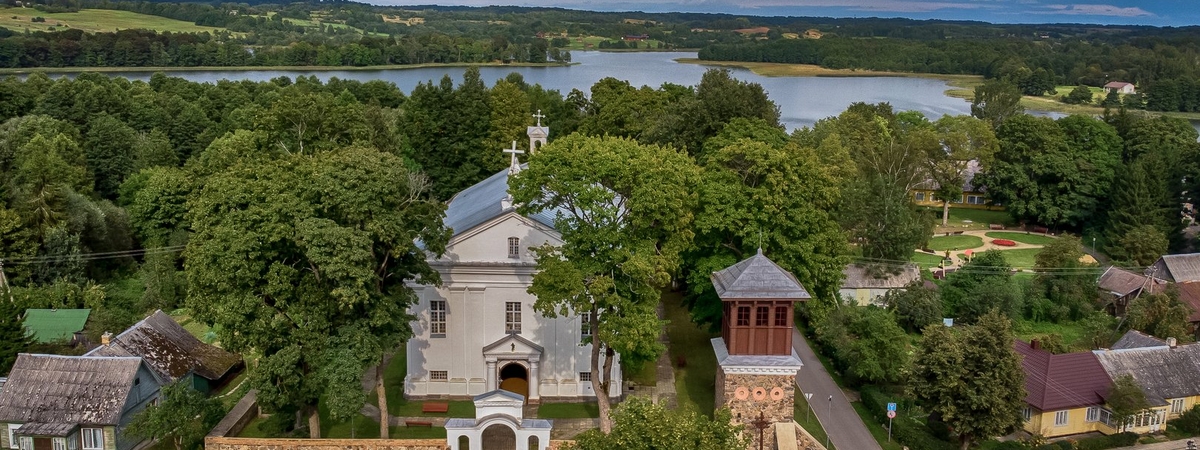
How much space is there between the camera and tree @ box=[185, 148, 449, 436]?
22.8 meters

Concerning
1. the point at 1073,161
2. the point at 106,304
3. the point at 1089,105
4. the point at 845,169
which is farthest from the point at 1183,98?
the point at 106,304

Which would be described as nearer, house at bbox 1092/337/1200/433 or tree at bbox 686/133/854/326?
house at bbox 1092/337/1200/433

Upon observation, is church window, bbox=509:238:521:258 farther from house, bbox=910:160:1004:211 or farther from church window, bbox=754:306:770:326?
house, bbox=910:160:1004:211

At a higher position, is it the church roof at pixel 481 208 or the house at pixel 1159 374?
the church roof at pixel 481 208

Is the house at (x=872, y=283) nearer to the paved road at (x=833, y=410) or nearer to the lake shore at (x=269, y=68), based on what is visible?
the paved road at (x=833, y=410)

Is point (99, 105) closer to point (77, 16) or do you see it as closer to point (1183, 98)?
point (77, 16)

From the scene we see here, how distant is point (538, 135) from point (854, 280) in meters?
14.4

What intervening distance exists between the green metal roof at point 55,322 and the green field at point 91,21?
8474cm

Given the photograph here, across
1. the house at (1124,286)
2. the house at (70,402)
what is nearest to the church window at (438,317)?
the house at (70,402)

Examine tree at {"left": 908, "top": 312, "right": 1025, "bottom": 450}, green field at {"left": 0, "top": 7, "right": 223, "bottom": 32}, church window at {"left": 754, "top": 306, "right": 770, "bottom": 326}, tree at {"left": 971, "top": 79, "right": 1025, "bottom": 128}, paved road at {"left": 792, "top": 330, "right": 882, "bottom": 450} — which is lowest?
paved road at {"left": 792, "top": 330, "right": 882, "bottom": 450}

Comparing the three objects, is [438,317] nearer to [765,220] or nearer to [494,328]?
[494,328]

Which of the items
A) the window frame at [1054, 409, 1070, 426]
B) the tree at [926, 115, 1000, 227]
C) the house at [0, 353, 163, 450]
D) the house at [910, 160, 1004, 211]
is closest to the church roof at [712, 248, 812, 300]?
the window frame at [1054, 409, 1070, 426]

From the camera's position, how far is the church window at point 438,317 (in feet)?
93.2

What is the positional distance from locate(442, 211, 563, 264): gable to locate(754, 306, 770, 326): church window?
6437 millimetres
